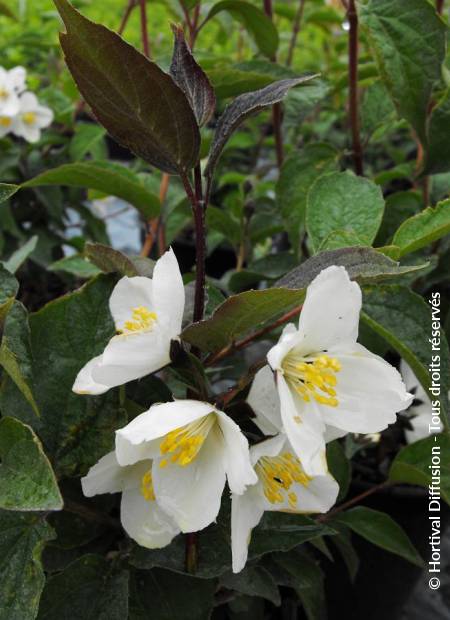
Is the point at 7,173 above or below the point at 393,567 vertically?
above

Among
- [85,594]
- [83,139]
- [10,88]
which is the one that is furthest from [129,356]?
[10,88]

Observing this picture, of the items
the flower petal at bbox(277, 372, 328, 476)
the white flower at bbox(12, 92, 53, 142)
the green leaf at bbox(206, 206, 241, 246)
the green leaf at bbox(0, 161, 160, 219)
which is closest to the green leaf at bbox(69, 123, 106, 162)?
the white flower at bbox(12, 92, 53, 142)

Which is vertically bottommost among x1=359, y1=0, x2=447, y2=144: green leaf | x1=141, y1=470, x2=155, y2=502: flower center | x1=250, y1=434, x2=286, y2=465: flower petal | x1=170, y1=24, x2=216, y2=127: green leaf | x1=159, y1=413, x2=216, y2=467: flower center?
x1=141, y1=470, x2=155, y2=502: flower center

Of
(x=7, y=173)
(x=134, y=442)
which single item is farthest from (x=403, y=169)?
(x=134, y=442)

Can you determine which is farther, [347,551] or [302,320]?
[347,551]

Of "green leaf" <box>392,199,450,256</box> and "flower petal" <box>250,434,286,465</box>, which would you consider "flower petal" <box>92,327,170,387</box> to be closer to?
"flower petal" <box>250,434,286,465</box>

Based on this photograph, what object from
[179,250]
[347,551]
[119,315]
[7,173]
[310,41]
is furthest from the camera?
[310,41]

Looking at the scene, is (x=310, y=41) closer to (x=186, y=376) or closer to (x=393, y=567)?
(x=393, y=567)
